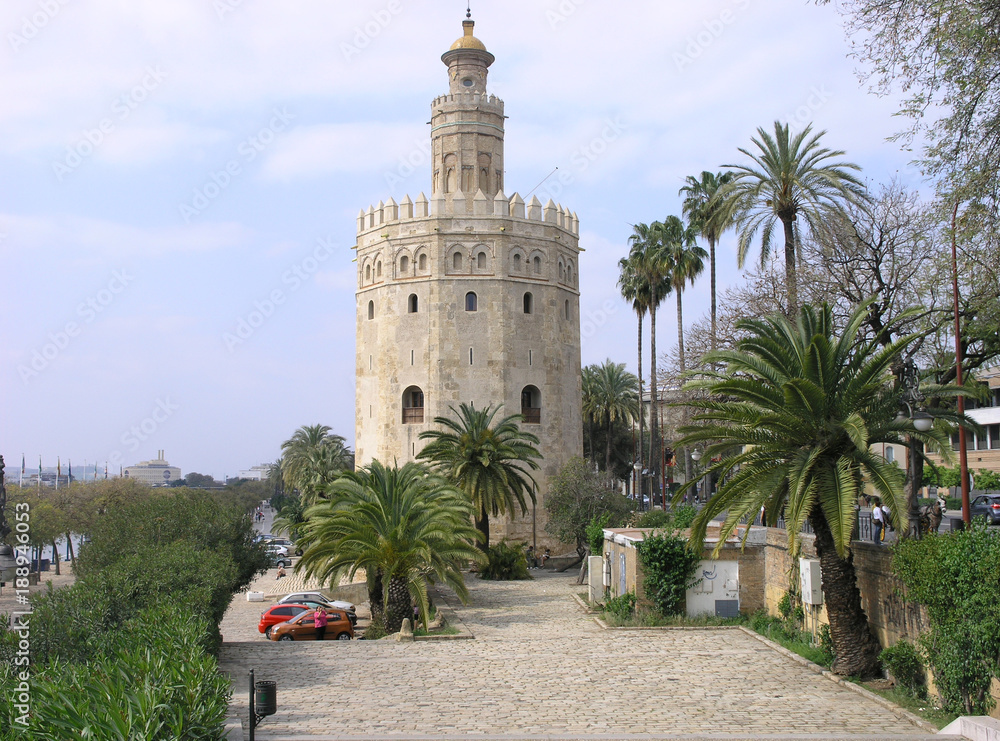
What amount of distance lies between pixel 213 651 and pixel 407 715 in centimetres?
511

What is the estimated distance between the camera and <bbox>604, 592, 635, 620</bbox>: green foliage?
20.1 metres

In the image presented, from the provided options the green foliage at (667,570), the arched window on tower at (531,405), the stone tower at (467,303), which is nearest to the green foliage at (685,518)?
the green foliage at (667,570)

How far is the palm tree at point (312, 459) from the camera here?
44906mm

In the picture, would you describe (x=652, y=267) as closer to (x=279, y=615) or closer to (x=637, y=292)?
(x=637, y=292)

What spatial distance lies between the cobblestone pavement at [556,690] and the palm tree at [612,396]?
34749 mm

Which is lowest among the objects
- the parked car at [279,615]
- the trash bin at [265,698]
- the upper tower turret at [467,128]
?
the parked car at [279,615]

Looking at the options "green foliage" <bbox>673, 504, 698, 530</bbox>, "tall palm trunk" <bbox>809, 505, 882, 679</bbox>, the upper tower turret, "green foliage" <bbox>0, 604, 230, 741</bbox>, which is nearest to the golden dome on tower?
the upper tower turret

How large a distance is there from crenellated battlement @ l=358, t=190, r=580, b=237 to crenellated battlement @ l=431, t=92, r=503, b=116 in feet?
12.5

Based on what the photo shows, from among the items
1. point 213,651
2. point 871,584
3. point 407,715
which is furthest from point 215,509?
point 871,584

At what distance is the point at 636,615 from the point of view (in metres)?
19.8

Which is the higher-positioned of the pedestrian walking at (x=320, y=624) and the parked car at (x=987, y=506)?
the parked car at (x=987, y=506)

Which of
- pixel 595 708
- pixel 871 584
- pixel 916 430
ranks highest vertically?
pixel 916 430

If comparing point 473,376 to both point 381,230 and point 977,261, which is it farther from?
point 977,261

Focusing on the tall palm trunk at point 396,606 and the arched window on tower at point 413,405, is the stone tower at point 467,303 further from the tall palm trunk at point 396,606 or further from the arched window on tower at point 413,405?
the tall palm trunk at point 396,606
